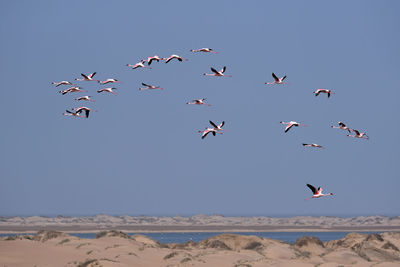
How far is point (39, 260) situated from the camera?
46.4m

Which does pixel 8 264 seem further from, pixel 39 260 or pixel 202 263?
pixel 202 263

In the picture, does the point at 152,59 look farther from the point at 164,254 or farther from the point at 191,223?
the point at 191,223

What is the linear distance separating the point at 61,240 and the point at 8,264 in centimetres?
1060

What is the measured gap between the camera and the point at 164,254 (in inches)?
1935

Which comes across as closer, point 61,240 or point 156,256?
point 156,256

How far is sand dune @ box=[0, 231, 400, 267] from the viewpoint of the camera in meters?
45.9

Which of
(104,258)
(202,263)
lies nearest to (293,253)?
(202,263)

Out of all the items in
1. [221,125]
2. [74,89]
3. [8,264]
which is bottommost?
[8,264]

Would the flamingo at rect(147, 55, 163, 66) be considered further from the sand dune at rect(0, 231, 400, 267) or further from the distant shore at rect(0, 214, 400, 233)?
the distant shore at rect(0, 214, 400, 233)

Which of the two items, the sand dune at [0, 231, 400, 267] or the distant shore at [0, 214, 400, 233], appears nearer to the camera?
the sand dune at [0, 231, 400, 267]

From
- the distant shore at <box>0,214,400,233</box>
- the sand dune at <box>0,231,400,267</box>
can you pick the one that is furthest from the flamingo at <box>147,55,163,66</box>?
the distant shore at <box>0,214,400,233</box>

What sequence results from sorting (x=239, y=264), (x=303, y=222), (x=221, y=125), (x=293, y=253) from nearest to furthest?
(x=221, y=125) < (x=239, y=264) < (x=293, y=253) < (x=303, y=222)

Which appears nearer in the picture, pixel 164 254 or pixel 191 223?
pixel 164 254

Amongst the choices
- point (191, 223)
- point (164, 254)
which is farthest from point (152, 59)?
point (191, 223)
